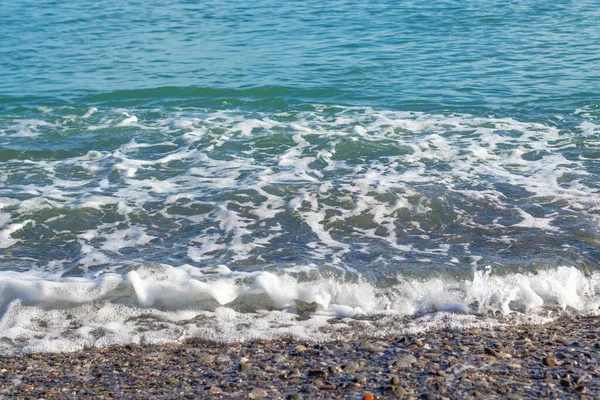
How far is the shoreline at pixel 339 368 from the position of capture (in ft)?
14.8

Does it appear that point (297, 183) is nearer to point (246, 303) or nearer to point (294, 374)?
point (246, 303)

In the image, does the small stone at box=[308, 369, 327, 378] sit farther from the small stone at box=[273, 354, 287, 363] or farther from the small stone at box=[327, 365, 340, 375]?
the small stone at box=[273, 354, 287, 363]

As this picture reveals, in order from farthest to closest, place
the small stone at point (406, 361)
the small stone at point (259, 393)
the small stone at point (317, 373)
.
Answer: the small stone at point (406, 361)
the small stone at point (317, 373)
the small stone at point (259, 393)

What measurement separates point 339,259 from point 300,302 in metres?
0.74

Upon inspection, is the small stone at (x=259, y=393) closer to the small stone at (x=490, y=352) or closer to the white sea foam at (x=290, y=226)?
the white sea foam at (x=290, y=226)

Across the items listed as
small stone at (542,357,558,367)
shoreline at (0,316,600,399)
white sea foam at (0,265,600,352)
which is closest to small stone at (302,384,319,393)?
shoreline at (0,316,600,399)

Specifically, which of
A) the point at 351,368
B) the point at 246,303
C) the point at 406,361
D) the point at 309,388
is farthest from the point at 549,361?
the point at 246,303

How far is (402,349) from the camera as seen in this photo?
5047 mm

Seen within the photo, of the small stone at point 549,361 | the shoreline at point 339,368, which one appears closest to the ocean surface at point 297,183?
the shoreline at point 339,368

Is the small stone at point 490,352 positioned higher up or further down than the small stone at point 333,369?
further down

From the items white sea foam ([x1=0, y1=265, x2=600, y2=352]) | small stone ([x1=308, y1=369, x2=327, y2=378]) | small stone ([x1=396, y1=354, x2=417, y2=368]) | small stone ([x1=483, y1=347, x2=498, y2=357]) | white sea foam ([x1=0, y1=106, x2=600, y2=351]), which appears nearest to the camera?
small stone ([x1=308, y1=369, x2=327, y2=378])

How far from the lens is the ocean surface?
227 inches

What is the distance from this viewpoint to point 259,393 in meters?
4.50

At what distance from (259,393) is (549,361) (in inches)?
67.2
